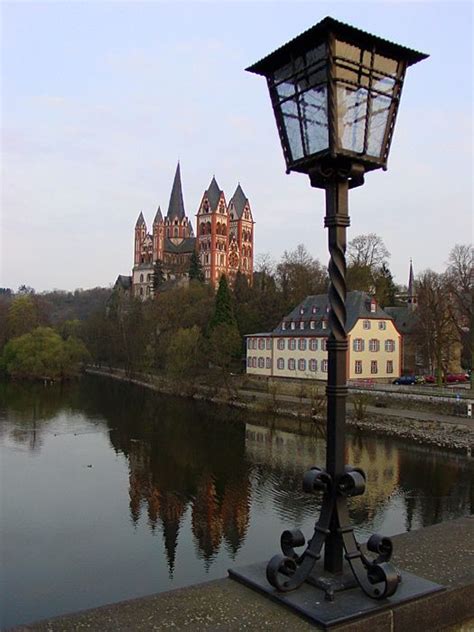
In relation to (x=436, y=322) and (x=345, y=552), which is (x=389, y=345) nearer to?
(x=436, y=322)

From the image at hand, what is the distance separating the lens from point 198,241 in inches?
3777

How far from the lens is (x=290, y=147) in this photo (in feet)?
12.9

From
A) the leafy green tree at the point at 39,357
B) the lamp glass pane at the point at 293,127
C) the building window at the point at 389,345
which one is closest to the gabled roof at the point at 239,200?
the leafy green tree at the point at 39,357

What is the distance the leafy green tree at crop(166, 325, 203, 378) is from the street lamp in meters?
42.2

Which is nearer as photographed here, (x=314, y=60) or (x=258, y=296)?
(x=314, y=60)

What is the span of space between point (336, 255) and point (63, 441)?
86.7 ft

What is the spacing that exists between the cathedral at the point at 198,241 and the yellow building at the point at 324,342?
4140 centimetres

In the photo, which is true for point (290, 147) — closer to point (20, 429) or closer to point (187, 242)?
point (20, 429)

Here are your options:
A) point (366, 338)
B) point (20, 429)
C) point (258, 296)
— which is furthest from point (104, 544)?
point (258, 296)

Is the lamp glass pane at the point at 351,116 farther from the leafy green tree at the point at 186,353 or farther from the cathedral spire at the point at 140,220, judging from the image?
the cathedral spire at the point at 140,220

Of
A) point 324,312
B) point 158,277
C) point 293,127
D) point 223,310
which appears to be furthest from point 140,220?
point 293,127

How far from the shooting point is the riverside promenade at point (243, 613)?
2.91m

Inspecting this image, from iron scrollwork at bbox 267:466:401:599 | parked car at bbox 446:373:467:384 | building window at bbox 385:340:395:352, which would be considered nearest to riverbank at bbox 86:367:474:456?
building window at bbox 385:340:395:352

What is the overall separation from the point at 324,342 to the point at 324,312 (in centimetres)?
238
